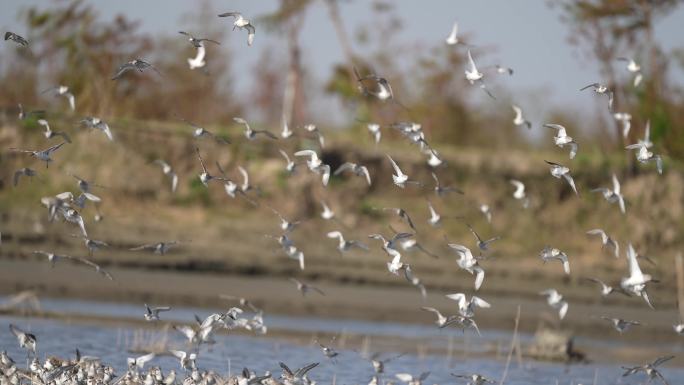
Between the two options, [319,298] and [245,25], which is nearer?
[245,25]

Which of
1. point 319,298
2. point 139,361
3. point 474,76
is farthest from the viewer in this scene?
point 319,298

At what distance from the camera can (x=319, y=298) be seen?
74.2ft

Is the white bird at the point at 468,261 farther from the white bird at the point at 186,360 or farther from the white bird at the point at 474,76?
the white bird at the point at 186,360

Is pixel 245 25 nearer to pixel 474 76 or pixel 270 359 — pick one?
pixel 474 76

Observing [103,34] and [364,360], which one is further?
[103,34]

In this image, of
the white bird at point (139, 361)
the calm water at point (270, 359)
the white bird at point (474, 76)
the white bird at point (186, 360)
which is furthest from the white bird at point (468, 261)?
the calm water at point (270, 359)

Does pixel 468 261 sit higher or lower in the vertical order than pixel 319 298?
lower

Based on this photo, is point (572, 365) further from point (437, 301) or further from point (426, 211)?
point (426, 211)

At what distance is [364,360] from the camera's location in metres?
15.6

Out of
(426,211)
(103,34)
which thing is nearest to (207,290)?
(426,211)

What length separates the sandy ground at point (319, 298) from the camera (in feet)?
66.7

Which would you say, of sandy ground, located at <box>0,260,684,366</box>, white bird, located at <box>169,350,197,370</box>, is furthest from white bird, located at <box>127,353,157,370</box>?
sandy ground, located at <box>0,260,684,366</box>

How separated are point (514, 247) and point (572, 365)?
1133cm

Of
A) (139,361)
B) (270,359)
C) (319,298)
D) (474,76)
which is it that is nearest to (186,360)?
(139,361)
